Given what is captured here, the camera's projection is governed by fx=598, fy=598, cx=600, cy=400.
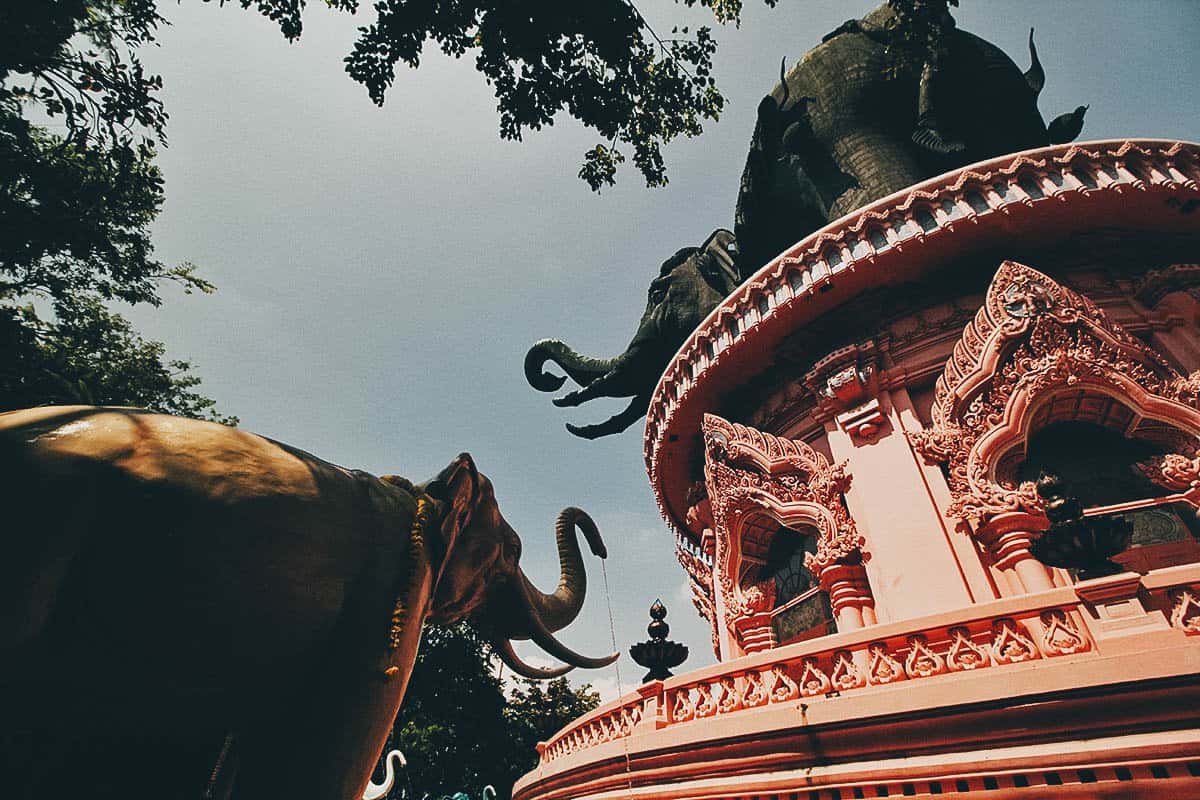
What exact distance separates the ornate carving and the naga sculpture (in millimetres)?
8393

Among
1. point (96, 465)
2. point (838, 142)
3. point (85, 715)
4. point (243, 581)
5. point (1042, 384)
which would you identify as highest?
point (838, 142)

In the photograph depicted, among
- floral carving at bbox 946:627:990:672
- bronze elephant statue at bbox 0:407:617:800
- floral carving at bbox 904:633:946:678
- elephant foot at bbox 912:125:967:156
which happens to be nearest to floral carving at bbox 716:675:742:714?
floral carving at bbox 904:633:946:678

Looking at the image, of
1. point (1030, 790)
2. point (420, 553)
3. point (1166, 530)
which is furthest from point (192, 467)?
point (1166, 530)

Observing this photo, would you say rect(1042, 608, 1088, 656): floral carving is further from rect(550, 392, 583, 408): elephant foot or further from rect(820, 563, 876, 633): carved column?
rect(550, 392, 583, 408): elephant foot

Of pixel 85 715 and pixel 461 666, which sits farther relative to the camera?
pixel 461 666

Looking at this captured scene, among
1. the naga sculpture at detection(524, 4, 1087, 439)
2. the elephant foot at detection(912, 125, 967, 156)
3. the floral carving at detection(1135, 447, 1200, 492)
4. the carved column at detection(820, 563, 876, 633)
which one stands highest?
the naga sculpture at detection(524, 4, 1087, 439)

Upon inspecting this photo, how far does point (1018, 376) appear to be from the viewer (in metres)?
7.52

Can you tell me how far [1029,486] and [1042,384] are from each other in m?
1.34

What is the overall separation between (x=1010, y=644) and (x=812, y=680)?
1.61 meters

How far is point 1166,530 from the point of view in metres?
7.05

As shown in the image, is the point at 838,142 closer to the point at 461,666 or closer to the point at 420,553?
the point at 420,553

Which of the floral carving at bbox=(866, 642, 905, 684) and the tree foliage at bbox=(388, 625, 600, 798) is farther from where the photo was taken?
the tree foliage at bbox=(388, 625, 600, 798)

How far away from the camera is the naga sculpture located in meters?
11.0

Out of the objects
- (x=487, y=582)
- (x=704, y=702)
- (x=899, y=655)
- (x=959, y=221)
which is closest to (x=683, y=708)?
(x=704, y=702)
